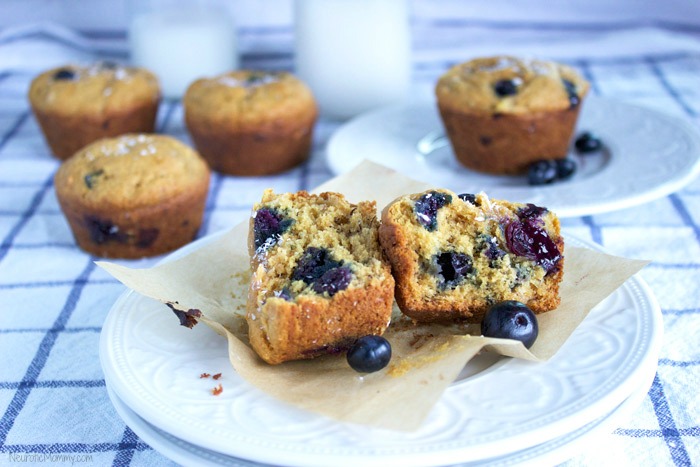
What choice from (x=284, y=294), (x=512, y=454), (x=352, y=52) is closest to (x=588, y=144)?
(x=352, y=52)

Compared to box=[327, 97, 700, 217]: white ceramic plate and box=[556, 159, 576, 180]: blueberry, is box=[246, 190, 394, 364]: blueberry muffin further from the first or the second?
box=[556, 159, 576, 180]: blueberry

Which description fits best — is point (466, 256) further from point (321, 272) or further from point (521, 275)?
point (321, 272)

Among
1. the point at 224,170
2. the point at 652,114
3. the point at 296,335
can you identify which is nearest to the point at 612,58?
the point at 652,114

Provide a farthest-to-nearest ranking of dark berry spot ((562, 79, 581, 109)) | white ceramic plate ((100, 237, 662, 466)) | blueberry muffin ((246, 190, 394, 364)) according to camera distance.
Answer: dark berry spot ((562, 79, 581, 109)), blueberry muffin ((246, 190, 394, 364)), white ceramic plate ((100, 237, 662, 466))

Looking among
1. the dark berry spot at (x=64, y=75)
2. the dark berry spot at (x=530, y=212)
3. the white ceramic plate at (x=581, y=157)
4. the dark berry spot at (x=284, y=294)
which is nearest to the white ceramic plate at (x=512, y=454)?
the dark berry spot at (x=284, y=294)

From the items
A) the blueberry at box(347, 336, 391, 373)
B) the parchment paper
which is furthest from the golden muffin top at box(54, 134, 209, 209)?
the blueberry at box(347, 336, 391, 373)

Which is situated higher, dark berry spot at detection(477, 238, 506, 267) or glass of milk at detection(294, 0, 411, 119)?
dark berry spot at detection(477, 238, 506, 267)
